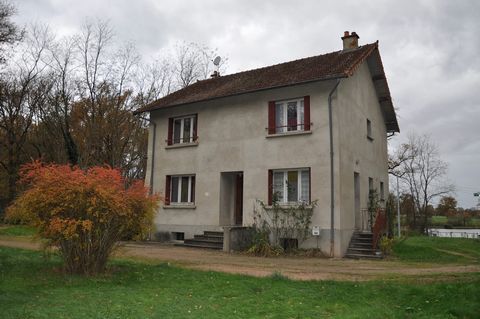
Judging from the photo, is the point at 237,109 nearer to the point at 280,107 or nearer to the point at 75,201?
the point at 280,107

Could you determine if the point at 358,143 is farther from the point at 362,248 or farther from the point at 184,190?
the point at 184,190

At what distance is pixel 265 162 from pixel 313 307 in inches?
417

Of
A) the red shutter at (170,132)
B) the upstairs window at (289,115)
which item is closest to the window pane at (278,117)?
the upstairs window at (289,115)

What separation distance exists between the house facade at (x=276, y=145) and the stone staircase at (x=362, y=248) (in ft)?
1.24

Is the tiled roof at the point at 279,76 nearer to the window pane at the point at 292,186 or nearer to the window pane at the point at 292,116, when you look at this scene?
the window pane at the point at 292,116

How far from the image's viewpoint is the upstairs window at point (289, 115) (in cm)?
1666

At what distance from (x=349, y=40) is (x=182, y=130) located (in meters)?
8.81

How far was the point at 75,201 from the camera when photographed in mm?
9000

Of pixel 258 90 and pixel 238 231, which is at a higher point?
pixel 258 90

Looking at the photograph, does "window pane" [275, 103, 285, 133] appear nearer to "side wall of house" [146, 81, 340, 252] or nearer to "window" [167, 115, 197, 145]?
"side wall of house" [146, 81, 340, 252]

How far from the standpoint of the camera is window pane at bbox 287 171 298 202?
16594 millimetres

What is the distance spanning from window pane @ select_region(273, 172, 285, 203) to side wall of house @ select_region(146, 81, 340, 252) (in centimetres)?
42

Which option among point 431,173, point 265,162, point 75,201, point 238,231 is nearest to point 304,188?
point 265,162

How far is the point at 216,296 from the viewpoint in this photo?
7.59 metres
